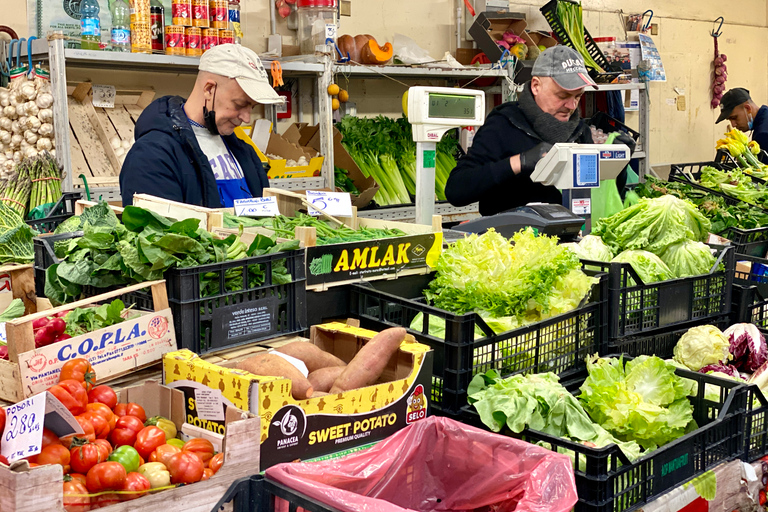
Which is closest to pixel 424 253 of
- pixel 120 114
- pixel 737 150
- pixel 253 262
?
pixel 253 262

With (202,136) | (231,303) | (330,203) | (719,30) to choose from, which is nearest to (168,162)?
(202,136)

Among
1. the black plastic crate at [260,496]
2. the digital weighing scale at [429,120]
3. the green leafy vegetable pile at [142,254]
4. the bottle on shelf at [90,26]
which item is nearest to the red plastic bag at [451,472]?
the black plastic crate at [260,496]

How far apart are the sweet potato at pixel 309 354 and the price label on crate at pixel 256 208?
2.75 ft

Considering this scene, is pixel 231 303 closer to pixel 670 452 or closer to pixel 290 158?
pixel 670 452

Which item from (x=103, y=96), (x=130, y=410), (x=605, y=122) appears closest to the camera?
(x=130, y=410)

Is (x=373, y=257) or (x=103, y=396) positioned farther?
(x=373, y=257)

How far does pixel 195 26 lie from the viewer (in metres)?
4.60

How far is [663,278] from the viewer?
2838mm

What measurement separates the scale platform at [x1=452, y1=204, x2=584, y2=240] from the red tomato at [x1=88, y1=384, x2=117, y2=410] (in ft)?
5.82

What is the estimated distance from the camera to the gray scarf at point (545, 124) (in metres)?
4.35

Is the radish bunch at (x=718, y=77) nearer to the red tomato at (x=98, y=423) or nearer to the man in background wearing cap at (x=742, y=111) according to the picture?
the man in background wearing cap at (x=742, y=111)

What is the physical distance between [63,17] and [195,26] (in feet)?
2.29

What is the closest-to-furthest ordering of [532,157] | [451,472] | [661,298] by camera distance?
[451,472]
[661,298]
[532,157]

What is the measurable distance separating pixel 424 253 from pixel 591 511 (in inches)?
42.4
